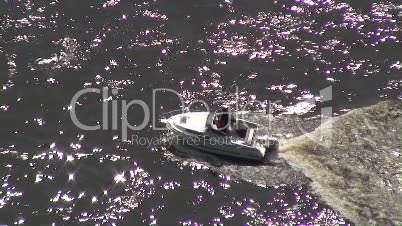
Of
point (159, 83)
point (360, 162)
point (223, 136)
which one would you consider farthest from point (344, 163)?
point (159, 83)

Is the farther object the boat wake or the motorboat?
the motorboat

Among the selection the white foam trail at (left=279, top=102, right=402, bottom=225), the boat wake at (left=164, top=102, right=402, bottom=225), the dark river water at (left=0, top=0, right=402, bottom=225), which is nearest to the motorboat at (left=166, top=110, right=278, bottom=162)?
the boat wake at (left=164, top=102, right=402, bottom=225)

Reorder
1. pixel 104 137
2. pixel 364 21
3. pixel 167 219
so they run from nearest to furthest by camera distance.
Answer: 1. pixel 167 219
2. pixel 104 137
3. pixel 364 21

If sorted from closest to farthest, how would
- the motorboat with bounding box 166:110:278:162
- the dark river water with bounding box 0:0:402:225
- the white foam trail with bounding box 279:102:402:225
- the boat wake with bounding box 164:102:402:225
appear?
1. the dark river water with bounding box 0:0:402:225
2. the white foam trail with bounding box 279:102:402:225
3. the boat wake with bounding box 164:102:402:225
4. the motorboat with bounding box 166:110:278:162

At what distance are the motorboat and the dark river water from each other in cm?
156

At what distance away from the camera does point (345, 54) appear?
2023 inches

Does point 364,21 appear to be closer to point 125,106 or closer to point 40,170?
point 125,106

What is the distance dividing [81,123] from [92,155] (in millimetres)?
3745

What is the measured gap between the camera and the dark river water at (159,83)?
36.8 m

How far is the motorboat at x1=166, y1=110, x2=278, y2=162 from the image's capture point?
39.8m

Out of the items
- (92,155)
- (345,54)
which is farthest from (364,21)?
(92,155)

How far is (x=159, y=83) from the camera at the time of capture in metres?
47.1

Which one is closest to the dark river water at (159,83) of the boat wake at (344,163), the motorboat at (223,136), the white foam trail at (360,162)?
the boat wake at (344,163)

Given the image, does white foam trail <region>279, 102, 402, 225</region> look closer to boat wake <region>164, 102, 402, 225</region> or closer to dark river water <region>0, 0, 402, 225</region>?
boat wake <region>164, 102, 402, 225</region>
